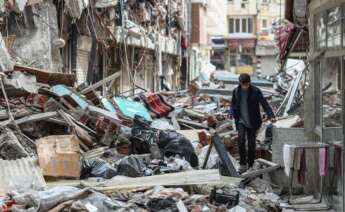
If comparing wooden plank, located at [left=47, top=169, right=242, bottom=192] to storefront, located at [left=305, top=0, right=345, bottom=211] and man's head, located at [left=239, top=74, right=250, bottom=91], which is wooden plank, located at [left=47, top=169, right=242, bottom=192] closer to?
storefront, located at [left=305, top=0, right=345, bottom=211]

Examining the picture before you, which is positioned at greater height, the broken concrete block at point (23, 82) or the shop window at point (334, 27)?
the shop window at point (334, 27)

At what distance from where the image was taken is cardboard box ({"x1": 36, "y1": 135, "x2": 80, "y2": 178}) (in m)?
9.23

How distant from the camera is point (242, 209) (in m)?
8.05

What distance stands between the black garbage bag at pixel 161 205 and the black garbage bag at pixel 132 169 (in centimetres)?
193

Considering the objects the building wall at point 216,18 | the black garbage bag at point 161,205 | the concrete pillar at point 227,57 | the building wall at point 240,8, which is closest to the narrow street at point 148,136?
the black garbage bag at point 161,205

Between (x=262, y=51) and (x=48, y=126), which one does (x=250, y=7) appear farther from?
(x=48, y=126)

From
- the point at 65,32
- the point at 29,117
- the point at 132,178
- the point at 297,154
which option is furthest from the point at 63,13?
the point at 297,154

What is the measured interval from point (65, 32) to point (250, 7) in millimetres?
62756

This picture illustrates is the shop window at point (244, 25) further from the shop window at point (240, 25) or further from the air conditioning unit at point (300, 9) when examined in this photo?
the air conditioning unit at point (300, 9)

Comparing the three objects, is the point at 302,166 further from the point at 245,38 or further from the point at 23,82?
the point at 245,38

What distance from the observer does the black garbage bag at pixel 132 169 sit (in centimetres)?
977

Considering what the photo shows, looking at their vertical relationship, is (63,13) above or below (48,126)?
above

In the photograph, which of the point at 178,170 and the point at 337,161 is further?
the point at 178,170

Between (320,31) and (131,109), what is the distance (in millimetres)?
6859
